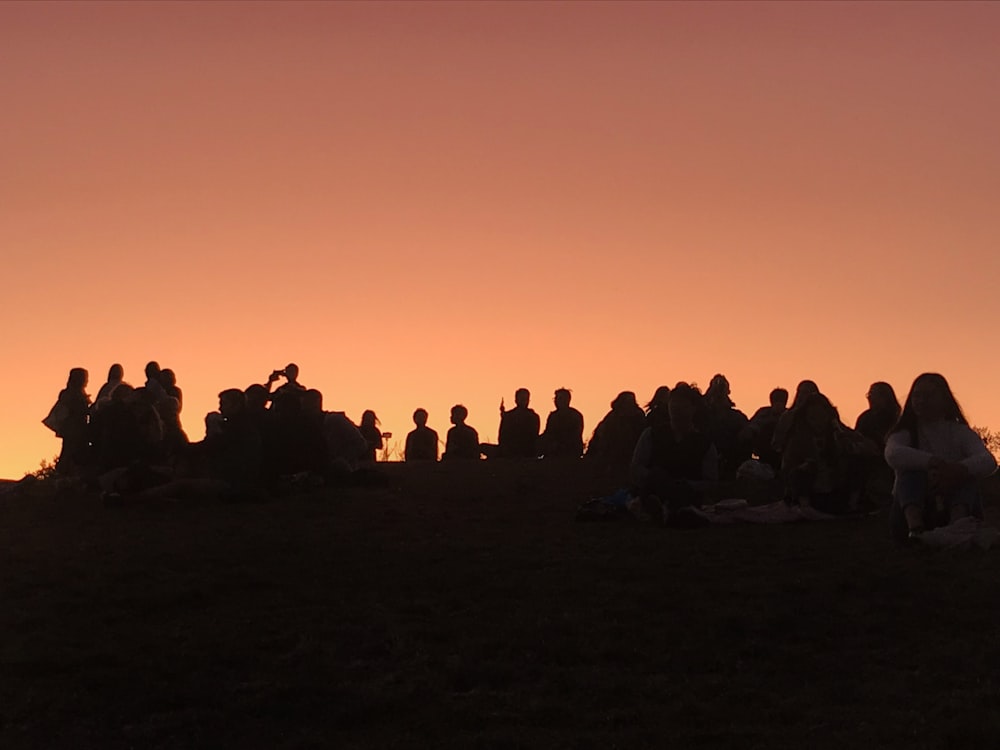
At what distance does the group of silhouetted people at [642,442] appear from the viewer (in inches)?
645

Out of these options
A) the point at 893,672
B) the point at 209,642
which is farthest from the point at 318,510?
the point at 893,672

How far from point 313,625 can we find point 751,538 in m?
5.78

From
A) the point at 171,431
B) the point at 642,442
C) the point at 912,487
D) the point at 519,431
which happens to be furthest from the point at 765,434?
the point at 171,431

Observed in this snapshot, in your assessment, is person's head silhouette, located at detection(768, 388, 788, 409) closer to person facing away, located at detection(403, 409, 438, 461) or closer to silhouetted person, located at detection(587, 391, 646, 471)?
silhouetted person, located at detection(587, 391, 646, 471)

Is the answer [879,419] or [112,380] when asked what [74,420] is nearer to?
[112,380]

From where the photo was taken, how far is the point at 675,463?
19062 mm

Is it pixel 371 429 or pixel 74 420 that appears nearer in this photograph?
pixel 74 420

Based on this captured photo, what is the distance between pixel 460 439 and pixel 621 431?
4944 millimetres

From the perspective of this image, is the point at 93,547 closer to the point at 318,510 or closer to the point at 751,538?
the point at 318,510

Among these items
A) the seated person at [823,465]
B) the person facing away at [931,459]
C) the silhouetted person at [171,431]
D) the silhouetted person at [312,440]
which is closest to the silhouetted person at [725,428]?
the seated person at [823,465]

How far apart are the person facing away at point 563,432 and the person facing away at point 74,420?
8311 mm

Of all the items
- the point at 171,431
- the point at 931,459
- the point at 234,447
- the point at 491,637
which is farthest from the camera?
the point at 171,431

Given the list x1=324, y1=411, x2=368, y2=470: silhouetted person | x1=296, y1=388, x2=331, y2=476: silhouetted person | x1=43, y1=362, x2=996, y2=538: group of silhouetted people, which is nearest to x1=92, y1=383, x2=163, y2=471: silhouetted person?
x1=43, y1=362, x2=996, y2=538: group of silhouetted people

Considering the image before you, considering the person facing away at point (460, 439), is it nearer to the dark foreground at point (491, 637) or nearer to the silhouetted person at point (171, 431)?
the silhouetted person at point (171, 431)
